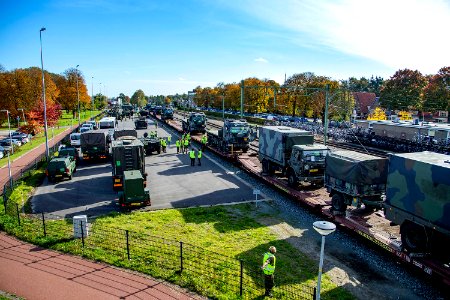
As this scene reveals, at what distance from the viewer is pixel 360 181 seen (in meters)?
14.6

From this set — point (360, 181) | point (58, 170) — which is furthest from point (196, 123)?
point (360, 181)

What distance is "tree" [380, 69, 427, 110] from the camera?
73256 millimetres

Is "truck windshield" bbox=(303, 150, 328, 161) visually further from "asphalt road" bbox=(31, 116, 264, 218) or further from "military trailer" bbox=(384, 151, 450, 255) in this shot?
"military trailer" bbox=(384, 151, 450, 255)

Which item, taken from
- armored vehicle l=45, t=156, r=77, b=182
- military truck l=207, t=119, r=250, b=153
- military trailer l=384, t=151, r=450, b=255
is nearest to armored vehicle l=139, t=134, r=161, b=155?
military truck l=207, t=119, r=250, b=153

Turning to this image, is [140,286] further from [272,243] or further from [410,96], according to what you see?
[410,96]

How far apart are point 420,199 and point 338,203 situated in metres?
4.66

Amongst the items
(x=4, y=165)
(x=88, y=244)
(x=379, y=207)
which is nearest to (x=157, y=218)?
(x=88, y=244)

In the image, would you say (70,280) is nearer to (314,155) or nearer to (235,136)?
(314,155)

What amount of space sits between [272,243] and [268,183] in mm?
8177

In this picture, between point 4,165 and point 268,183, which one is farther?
point 4,165

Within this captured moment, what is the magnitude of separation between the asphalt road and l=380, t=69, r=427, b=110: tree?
63501 millimetres

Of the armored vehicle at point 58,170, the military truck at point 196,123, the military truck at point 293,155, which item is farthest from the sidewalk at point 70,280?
the military truck at point 196,123

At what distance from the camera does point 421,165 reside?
11148 millimetres

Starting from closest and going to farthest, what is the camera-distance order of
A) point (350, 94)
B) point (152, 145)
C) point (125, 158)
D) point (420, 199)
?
1. point (420, 199)
2. point (125, 158)
3. point (152, 145)
4. point (350, 94)
